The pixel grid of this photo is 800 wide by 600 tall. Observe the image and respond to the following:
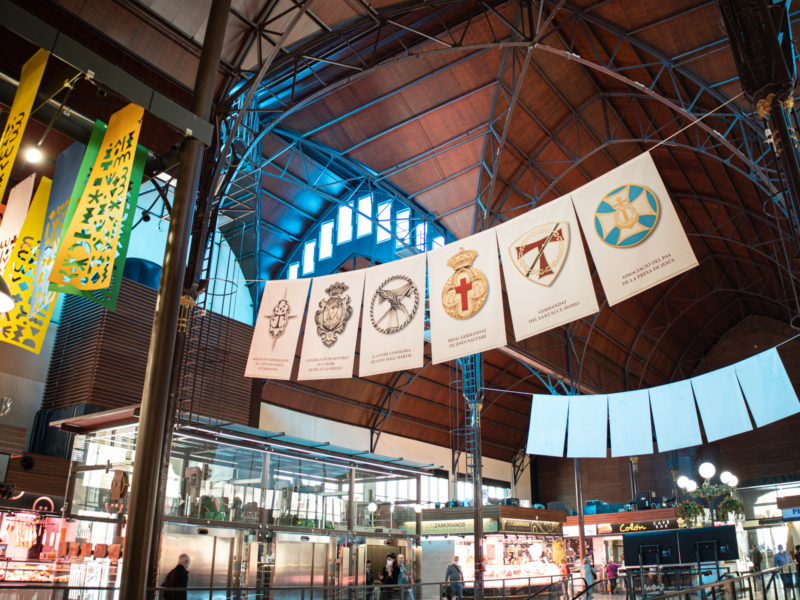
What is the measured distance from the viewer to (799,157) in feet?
18.1

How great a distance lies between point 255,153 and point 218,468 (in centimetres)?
903

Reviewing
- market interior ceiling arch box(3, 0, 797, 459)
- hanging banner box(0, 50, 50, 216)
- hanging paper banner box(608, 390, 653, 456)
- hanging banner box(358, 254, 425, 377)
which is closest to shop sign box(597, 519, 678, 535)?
market interior ceiling arch box(3, 0, 797, 459)

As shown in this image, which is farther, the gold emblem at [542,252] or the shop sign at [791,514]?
the shop sign at [791,514]

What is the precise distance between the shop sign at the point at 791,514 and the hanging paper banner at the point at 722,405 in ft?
41.2

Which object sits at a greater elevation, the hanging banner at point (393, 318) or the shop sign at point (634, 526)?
the hanging banner at point (393, 318)

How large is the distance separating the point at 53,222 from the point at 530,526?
2474cm

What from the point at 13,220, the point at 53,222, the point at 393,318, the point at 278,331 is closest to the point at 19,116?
the point at 53,222

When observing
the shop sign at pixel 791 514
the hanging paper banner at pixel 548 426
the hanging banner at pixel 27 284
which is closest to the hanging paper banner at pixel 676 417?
the hanging paper banner at pixel 548 426

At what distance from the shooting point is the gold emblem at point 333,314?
1158 cm

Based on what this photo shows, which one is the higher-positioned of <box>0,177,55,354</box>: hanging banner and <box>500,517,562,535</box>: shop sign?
<box>0,177,55,354</box>: hanging banner

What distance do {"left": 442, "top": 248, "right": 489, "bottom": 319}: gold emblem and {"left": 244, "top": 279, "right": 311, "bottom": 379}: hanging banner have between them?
2.92 metres

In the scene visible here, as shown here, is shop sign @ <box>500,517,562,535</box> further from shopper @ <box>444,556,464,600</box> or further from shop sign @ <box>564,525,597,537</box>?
shopper @ <box>444,556,464,600</box>

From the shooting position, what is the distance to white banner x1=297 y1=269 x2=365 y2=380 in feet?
37.2

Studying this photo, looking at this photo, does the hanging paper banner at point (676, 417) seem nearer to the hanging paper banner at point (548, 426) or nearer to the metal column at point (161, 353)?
the hanging paper banner at point (548, 426)
